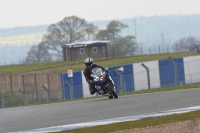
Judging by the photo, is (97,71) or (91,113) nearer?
(91,113)

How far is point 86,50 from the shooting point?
77.6 meters

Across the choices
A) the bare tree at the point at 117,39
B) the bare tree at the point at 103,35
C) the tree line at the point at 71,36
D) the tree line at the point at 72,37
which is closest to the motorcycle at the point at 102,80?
the bare tree at the point at 117,39

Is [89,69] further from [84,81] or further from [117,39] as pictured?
[117,39]

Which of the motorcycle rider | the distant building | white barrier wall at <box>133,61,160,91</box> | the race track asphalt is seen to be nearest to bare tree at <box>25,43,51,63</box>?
the distant building

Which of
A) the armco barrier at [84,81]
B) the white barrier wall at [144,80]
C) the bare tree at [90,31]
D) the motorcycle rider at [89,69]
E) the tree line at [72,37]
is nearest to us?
the motorcycle rider at [89,69]

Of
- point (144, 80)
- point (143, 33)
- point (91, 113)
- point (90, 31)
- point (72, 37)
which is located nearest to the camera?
point (91, 113)

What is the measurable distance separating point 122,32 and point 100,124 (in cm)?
10437

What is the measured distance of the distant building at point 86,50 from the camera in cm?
7706

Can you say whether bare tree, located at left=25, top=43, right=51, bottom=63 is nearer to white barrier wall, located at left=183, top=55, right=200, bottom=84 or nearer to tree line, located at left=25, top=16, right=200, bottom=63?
tree line, located at left=25, top=16, right=200, bottom=63

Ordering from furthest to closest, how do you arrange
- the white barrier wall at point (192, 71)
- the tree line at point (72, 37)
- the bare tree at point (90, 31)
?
the bare tree at point (90, 31), the tree line at point (72, 37), the white barrier wall at point (192, 71)

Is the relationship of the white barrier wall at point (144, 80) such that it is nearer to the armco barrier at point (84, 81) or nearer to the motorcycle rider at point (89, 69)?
the armco barrier at point (84, 81)

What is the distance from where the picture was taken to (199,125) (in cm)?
1087

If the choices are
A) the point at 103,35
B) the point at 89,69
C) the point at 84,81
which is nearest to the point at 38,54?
the point at 103,35

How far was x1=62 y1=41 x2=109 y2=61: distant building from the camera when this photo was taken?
3034 inches
